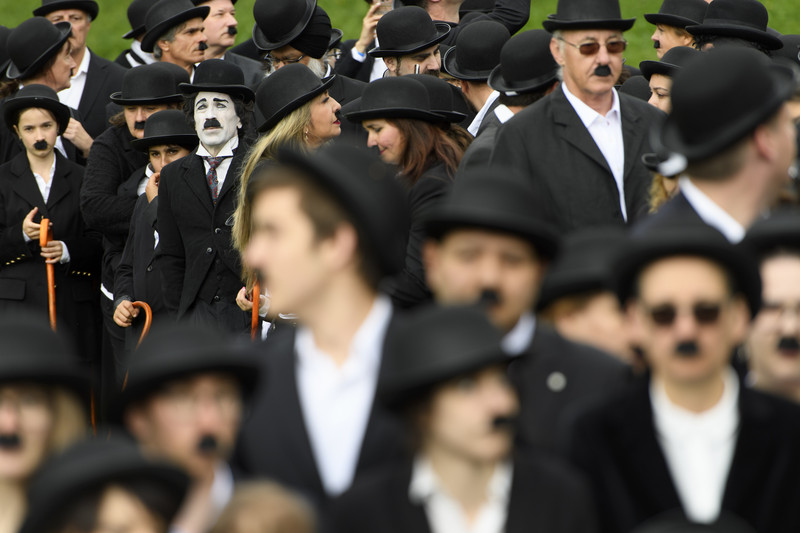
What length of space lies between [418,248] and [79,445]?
10.2 feet

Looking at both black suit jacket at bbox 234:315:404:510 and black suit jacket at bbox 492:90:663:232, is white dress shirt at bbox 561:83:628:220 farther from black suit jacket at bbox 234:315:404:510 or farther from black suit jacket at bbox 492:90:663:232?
black suit jacket at bbox 234:315:404:510

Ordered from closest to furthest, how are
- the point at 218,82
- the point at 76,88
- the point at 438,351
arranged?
1. the point at 438,351
2. the point at 218,82
3. the point at 76,88

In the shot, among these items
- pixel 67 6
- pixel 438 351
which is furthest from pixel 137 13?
pixel 438 351

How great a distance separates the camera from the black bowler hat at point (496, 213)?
12.7 feet

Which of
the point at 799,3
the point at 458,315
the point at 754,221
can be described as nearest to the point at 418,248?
the point at 754,221

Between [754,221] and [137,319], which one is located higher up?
[754,221]

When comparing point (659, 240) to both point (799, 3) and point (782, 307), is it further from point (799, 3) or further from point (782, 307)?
point (799, 3)

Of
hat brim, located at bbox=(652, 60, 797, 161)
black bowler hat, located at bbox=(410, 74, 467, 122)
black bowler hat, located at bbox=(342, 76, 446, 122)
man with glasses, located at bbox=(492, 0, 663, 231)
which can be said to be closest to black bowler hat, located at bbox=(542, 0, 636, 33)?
man with glasses, located at bbox=(492, 0, 663, 231)

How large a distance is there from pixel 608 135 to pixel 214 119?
8.68 ft

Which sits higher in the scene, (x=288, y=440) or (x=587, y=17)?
(x=288, y=440)

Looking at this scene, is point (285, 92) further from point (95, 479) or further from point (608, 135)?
point (95, 479)

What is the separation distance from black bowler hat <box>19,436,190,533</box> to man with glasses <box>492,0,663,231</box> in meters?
3.47

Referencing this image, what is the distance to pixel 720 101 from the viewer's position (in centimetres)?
416

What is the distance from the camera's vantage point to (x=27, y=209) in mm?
9383
